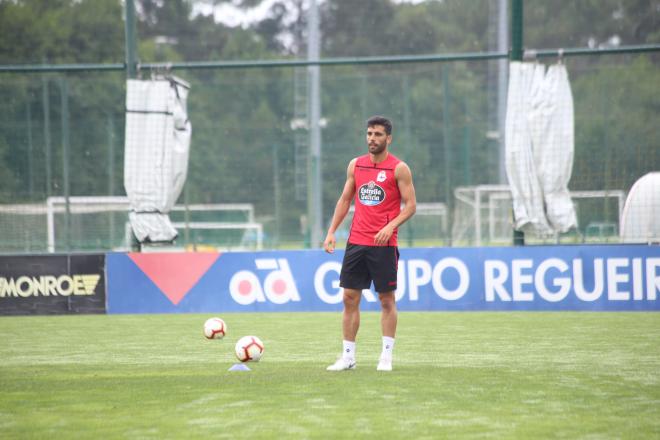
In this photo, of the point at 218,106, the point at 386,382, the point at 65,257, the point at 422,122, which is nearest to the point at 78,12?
the point at 218,106

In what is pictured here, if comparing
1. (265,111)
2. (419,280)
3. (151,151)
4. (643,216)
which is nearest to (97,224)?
(151,151)

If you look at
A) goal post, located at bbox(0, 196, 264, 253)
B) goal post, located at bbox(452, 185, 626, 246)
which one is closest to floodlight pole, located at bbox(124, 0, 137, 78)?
goal post, located at bbox(0, 196, 264, 253)

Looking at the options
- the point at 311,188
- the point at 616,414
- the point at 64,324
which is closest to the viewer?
the point at 616,414

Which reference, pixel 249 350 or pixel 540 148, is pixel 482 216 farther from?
pixel 249 350

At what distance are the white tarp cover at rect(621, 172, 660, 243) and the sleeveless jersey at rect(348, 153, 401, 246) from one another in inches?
251

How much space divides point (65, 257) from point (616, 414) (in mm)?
9969

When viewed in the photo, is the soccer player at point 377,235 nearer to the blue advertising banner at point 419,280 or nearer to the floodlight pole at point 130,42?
the blue advertising banner at point 419,280

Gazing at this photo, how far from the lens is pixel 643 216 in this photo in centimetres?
1344

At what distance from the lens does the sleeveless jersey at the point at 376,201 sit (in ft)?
26.9

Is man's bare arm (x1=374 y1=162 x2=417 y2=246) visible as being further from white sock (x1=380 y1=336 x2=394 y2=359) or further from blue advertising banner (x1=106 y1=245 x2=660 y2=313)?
blue advertising banner (x1=106 y1=245 x2=660 y2=313)

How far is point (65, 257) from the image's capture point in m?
14.1

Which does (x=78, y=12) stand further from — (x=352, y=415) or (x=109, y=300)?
(x=352, y=415)

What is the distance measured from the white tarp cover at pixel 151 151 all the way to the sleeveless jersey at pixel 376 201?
6.74 metres

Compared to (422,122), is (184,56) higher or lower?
higher
